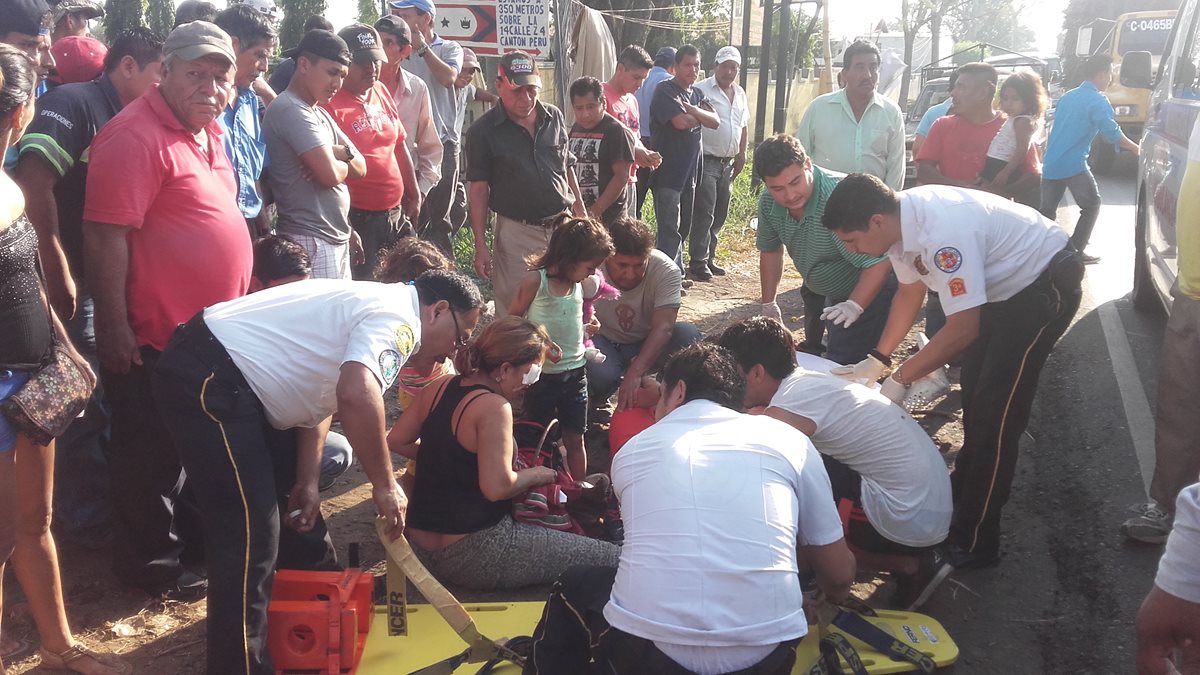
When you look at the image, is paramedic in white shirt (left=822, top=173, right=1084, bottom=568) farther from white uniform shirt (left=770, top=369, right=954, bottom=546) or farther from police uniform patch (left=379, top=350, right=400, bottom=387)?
police uniform patch (left=379, top=350, right=400, bottom=387)

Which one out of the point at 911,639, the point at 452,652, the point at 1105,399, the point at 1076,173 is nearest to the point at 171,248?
the point at 452,652

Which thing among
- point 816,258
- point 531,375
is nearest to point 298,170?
point 531,375

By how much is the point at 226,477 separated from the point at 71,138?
1412mm

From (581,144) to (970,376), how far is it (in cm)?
365

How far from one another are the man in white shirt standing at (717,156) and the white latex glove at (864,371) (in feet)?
14.8

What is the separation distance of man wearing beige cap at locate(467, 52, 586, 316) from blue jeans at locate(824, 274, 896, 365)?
67.8 inches

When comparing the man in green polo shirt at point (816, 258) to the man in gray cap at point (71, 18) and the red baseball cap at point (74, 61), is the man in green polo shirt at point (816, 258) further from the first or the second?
the man in gray cap at point (71, 18)

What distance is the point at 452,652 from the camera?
3.09m

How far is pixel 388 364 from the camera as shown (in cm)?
252

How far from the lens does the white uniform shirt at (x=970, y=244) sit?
3.40m

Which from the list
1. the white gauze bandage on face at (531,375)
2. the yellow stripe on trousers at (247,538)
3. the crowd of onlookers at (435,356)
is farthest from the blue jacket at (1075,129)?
the yellow stripe on trousers at (247,538)

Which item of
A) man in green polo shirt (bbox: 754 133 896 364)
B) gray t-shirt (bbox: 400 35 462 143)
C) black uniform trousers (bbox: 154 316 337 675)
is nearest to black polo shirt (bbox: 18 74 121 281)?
black uniform trousers (bbox: 154 316 337 675)

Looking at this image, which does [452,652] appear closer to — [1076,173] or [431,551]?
[431,551]

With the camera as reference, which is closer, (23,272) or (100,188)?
(23,272)
